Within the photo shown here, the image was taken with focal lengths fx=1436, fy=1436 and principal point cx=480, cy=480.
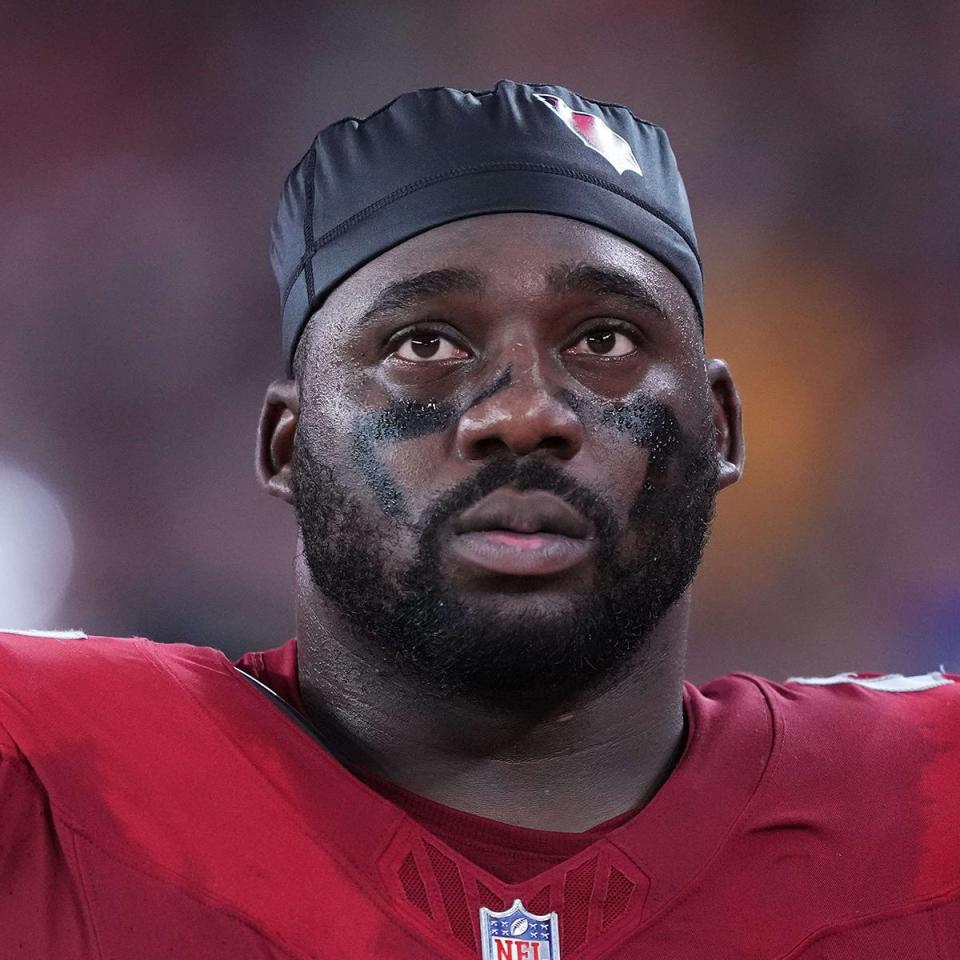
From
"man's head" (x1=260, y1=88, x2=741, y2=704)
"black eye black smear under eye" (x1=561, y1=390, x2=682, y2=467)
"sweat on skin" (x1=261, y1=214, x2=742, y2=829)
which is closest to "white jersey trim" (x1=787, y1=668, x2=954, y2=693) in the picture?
"sweat on skin" (x1=261, y1=214, x2=742, y2=829)

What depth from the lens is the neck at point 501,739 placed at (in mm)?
1722

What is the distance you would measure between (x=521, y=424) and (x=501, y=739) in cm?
40

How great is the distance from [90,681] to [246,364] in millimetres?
2329

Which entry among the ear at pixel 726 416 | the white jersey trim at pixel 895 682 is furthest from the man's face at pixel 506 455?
the white jersey trim at pixel 895 682

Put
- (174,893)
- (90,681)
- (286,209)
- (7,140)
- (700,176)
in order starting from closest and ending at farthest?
(174,893), (90,681), (286,209), (7,140), (700,176)

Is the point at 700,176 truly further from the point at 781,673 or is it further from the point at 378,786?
the point at 378,786

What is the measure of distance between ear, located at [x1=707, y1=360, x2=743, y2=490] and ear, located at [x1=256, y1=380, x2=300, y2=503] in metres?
0.57

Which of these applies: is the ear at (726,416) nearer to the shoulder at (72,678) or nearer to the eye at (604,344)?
the eye at (604,344)

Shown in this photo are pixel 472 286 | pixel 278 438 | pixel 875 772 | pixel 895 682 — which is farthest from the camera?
pixel 895 682

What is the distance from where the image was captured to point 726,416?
197cm

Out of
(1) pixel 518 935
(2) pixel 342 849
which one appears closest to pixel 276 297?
(2) pixel 342 849

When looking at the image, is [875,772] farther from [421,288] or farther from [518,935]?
[421,288]

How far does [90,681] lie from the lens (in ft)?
5.48

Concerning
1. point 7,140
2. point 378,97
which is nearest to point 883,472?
point 378,97
